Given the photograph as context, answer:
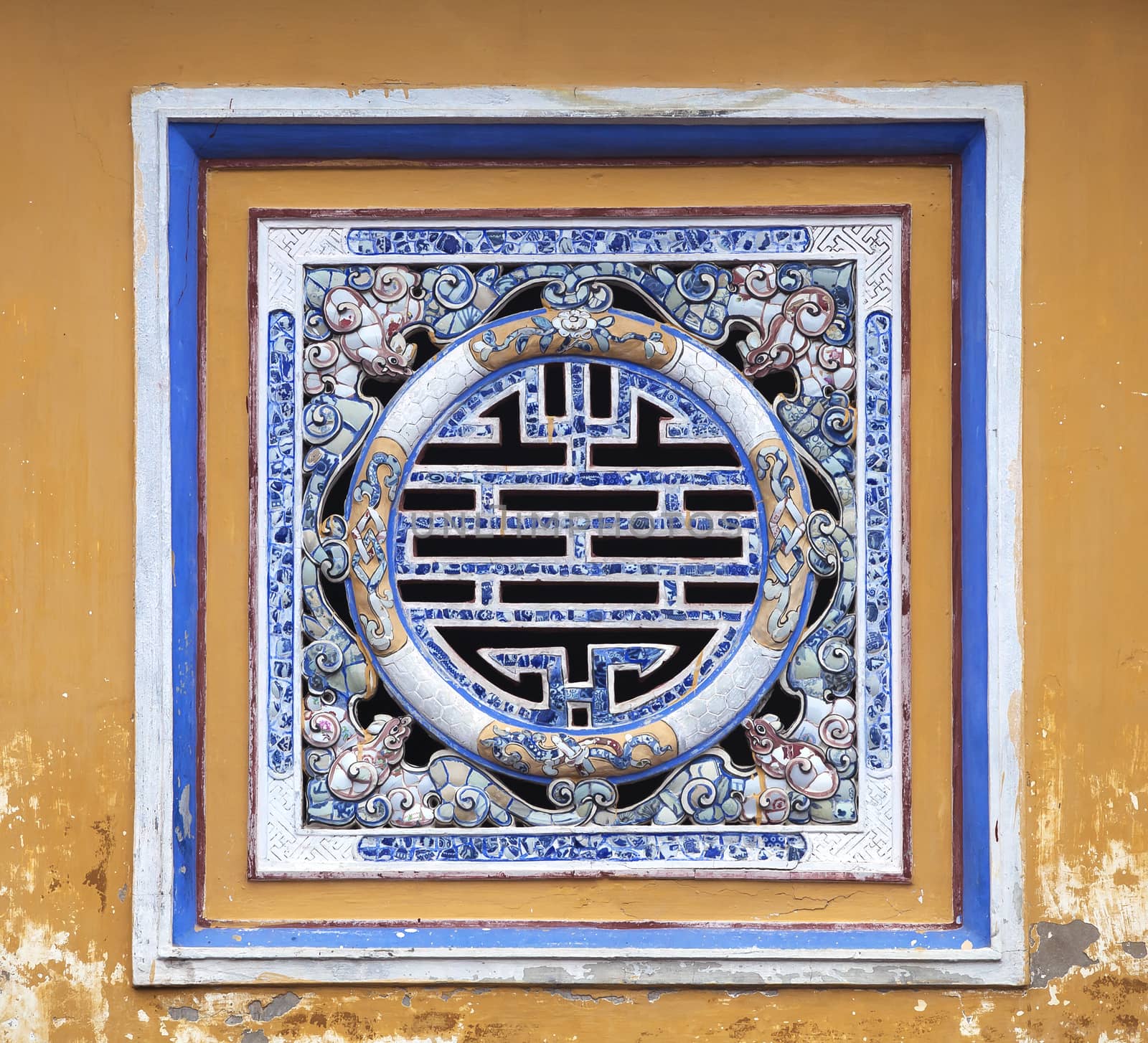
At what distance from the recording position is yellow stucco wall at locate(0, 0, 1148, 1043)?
2.68m

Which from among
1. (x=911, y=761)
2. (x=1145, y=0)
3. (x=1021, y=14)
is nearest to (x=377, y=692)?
(x=911, y=761)

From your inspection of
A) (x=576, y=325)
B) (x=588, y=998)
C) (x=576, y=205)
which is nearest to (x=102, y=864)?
(x=588, y=998)

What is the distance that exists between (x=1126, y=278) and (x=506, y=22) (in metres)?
1.54

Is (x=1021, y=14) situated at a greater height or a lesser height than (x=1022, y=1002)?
greater

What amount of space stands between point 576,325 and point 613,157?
406 mm

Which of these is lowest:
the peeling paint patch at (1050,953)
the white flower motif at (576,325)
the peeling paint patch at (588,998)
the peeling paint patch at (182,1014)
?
the peeling paint patch at (182,1014)

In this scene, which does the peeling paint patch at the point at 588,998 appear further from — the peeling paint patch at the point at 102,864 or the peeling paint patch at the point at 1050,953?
the peeling paint patch at the point at 102,864

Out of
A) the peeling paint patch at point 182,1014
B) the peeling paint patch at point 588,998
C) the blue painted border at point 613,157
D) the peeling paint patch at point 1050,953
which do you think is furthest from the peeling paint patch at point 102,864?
the peeling paint patch at point 1050,953

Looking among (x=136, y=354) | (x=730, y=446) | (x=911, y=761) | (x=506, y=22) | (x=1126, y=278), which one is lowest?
(x=911, y=761)

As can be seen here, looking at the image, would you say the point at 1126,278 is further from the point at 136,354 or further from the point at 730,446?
the point at 136,354

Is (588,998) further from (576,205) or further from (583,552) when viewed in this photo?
(576,205)

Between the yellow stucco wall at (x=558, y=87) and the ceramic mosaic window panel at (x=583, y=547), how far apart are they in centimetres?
31

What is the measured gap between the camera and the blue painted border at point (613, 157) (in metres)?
2.70

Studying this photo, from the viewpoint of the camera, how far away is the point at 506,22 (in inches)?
106
